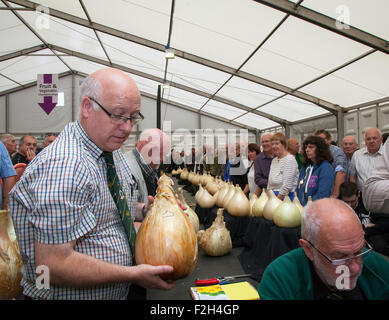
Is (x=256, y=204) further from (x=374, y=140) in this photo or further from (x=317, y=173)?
(x=374, y=140)

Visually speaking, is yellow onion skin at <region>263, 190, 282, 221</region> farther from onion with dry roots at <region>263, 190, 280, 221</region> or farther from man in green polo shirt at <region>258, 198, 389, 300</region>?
man in green polo shirt at <region>258, 198, 389, 300</region>

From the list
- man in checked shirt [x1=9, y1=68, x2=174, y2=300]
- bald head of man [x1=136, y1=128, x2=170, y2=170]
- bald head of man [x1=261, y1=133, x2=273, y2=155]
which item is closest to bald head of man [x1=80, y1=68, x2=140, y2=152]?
man in checked shirt [x1=9, y1=68, x2=174, y2=300]

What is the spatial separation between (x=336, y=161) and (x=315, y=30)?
7.13ft

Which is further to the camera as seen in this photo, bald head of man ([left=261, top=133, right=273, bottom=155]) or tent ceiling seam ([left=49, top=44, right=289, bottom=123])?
tent ceiling seam ([left=49, top=44, right=289, bottom=123])

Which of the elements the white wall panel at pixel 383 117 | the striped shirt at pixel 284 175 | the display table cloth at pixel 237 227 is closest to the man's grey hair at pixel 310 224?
the striped shirt at pixel 284 175

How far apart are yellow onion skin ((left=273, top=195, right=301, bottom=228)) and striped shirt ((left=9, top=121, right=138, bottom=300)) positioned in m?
1.66

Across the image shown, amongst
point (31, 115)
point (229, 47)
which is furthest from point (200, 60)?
point (31, 115)

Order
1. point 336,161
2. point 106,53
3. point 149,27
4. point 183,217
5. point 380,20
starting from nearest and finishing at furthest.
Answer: point 183,217
point 336,161
point 380,20
point 149,27
point 106,53

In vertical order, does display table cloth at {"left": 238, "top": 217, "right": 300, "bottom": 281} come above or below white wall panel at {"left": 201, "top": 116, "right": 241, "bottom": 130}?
below

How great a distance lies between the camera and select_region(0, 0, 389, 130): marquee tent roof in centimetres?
406

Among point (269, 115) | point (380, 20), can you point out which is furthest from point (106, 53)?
point (380, 20)

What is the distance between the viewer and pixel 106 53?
30.2 ft
